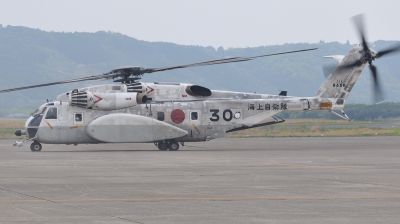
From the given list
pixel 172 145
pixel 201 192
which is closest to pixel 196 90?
pixel 172 145

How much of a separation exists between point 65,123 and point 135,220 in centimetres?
2402

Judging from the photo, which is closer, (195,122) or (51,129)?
(51,129)

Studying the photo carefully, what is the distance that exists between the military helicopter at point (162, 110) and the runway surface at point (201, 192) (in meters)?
9.71

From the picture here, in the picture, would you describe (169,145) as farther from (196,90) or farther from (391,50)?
(391,50)

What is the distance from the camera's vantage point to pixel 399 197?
1516 centimetres

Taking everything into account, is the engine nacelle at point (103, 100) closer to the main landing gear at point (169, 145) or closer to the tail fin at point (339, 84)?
the main landing gear at point (169, 145)

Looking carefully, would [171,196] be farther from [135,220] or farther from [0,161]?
[0,161]

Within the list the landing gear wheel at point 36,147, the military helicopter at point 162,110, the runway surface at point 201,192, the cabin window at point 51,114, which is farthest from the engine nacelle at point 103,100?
the runway surface at point 201,192

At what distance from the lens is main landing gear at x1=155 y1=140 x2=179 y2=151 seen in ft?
119

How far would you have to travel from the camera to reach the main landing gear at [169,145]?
1433 inches

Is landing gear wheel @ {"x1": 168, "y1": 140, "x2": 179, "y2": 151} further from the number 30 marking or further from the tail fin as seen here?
the tail fin

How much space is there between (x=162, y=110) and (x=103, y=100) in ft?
9.88

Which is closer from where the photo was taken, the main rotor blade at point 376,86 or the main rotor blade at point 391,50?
the main rotor blade at point 391,50

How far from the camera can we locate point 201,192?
16.3 m
